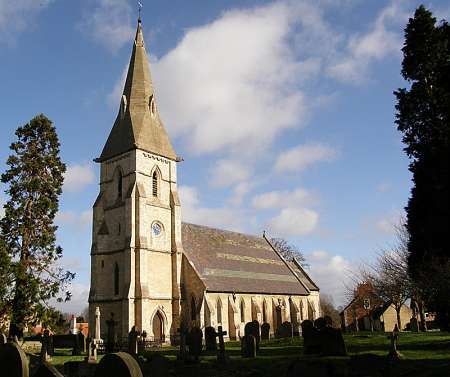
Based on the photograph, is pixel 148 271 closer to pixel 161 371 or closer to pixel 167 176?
pixel 167 176

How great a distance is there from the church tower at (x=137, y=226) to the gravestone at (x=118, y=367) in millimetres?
24647

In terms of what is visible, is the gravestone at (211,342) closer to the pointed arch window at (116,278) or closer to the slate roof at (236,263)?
the slate roof at (236,263)

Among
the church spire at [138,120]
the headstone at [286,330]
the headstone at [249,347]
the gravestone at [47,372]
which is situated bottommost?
the headstone at [286,330]

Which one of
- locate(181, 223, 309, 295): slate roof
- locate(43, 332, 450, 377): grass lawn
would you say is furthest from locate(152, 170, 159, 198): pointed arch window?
locate(43, 332, 450, 377): grass lawn

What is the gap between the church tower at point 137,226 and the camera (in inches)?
1310

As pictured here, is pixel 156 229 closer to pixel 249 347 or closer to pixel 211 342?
pixel 211 342

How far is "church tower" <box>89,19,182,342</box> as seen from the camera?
33281 millimetres

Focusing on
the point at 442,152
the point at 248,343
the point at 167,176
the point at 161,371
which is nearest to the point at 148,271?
the point at 167,176

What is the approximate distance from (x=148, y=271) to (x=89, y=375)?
18.2 metres

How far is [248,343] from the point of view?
1920 cm

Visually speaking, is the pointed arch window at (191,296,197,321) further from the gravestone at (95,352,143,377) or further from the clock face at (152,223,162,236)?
the gravestone at (95,352,143,377)

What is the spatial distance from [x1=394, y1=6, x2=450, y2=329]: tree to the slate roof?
1775cm

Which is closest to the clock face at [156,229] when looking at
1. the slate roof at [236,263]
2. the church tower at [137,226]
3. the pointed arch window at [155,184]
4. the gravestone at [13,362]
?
the church tower at [137,226]

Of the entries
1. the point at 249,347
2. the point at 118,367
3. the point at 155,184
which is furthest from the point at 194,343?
the point at 155,184
